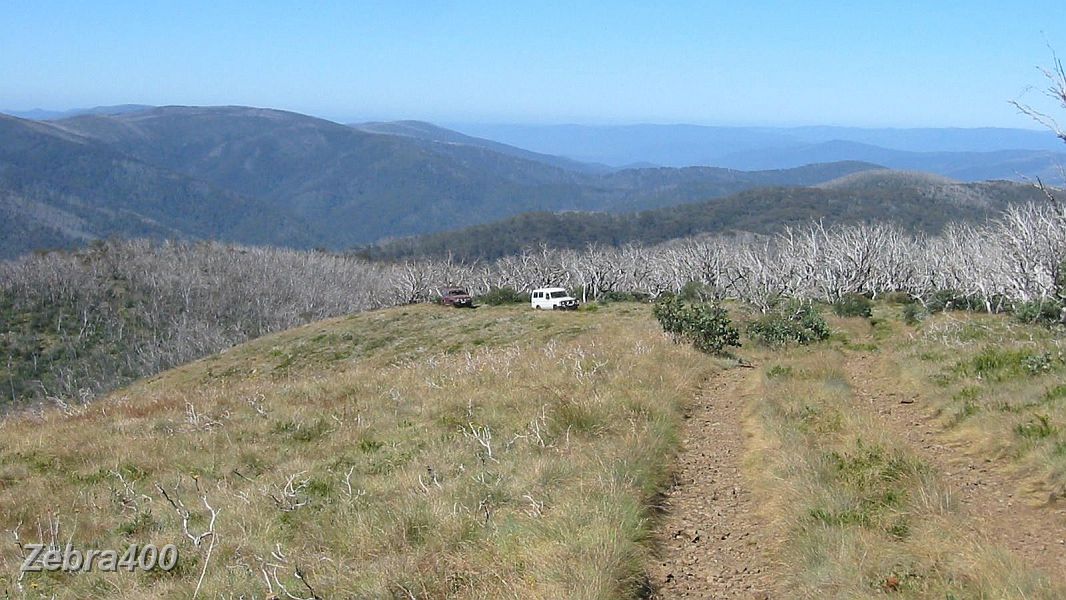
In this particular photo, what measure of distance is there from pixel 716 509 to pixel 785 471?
718 mm

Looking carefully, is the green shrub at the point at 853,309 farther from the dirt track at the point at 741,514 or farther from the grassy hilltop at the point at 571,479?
the dirt track at the point at 741,514

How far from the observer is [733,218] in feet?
602

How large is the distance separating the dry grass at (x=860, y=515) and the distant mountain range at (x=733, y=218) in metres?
148

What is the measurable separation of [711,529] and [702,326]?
9.75 meters

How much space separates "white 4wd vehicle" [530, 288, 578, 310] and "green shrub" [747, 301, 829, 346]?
77.8ft

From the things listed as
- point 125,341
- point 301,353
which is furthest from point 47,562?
point 125,341

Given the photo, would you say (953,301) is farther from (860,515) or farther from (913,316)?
Answer: (860,515)

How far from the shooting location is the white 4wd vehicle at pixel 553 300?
138 ft

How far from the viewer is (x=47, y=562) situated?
6.12 metres

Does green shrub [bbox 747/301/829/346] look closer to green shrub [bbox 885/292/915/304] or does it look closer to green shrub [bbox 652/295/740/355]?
green shrub [bbox 652/295/740/355]

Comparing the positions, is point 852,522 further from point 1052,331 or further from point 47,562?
point 1052,331

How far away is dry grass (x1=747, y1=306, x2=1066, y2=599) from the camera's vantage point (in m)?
4.19

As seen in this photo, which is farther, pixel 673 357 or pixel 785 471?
pixel 673 357

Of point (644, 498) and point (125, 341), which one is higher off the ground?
point (644, 498)
